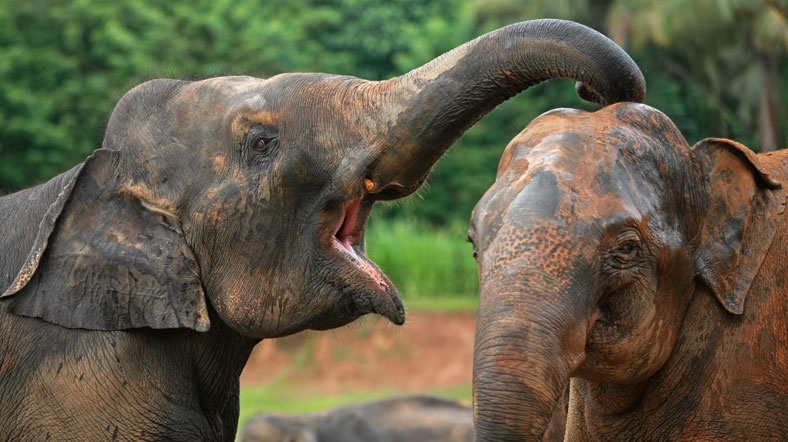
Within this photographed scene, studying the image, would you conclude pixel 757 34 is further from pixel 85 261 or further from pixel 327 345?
pixel 85 261

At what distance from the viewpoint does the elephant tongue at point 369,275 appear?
4.64 m

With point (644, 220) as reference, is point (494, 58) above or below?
above

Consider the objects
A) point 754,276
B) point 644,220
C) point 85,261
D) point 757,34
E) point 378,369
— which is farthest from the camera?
point 757,34

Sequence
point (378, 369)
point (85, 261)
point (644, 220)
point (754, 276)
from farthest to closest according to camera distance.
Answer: point (378, 369)
point (85, 261)
point (754, 276)
point (644, 220)

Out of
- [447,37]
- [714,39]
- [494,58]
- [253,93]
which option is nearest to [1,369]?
[253,93]

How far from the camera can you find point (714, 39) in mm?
23484

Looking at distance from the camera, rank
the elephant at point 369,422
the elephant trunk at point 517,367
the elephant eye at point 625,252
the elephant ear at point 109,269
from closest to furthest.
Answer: the elephant trunk at point 517,367 → the elephant eye at point 625,252 → the elephant ear at point 109,269 → the elephant at point 369,422

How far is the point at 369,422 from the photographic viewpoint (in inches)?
380

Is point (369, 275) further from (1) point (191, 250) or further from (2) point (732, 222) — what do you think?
(2) point (732, 222)

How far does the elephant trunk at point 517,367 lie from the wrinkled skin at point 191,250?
1132 mm

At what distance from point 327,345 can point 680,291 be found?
1241cm

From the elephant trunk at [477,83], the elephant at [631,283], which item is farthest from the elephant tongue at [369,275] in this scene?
the elephant at [631,283]

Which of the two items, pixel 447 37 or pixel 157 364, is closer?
pixel 157 364

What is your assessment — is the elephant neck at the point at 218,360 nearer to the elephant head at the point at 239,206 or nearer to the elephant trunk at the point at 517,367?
the elephant head at the point at 239,206
